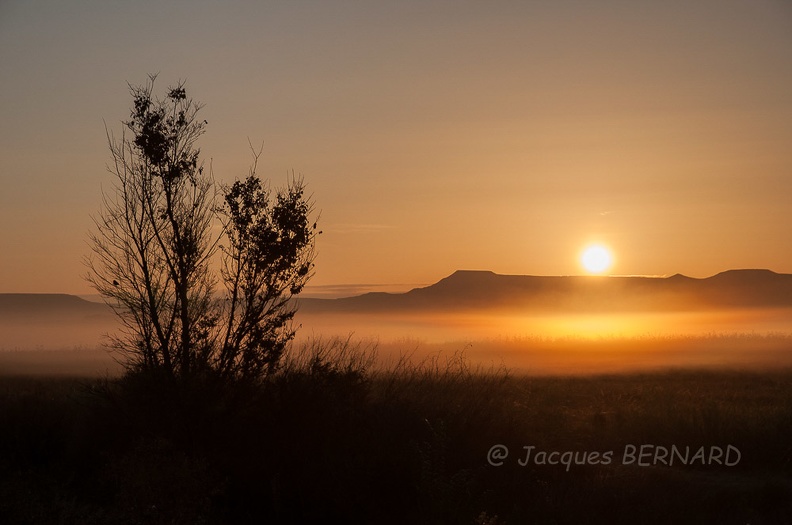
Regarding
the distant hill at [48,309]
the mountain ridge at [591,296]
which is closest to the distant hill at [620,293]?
the mountain ridge at [591,296]

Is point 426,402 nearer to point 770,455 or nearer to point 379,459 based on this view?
point 379,459

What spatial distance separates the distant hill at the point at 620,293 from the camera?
16312 centimetres

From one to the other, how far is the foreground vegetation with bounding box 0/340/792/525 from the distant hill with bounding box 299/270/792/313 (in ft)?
476

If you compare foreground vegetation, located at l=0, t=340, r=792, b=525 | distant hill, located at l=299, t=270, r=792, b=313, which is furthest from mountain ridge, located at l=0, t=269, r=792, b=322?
foreground vegetation, located at l=0, t=340, r=792, b=525

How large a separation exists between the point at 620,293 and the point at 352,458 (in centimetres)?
15814

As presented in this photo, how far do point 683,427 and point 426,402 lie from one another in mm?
5684

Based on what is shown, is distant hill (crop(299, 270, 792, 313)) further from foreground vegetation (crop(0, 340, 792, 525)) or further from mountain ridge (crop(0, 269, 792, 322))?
foreground vegetation (crop(0, 340, 792, 525))

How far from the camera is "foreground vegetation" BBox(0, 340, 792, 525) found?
44.3ft

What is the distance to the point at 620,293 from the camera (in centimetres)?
16575

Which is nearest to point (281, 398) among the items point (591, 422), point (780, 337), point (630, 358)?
point (591, 422)

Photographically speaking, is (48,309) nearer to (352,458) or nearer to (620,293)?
(620,293)

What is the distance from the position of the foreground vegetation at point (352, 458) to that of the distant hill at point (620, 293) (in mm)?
145185

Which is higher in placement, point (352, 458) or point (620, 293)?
point (620, 293)

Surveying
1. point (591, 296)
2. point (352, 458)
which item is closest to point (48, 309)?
point (591, 296)
